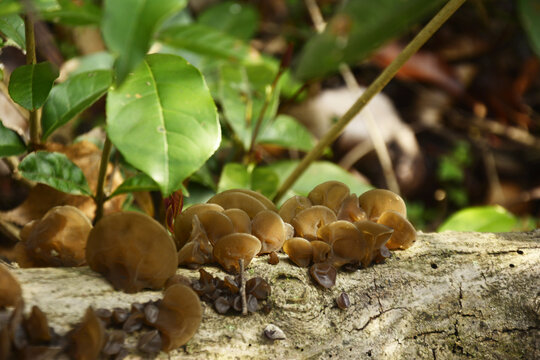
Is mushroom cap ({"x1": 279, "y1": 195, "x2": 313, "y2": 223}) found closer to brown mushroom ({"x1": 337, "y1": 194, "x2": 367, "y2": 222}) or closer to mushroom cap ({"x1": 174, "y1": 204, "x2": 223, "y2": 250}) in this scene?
brown mushroom ({"x1": 337, "y1": 194, "x2": 367, "y2": 222})

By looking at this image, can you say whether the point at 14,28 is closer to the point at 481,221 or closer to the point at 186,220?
the point at 186,220

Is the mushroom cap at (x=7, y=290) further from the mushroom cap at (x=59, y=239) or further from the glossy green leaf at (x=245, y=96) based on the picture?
the glossy green leaf at (x=245, y=96)

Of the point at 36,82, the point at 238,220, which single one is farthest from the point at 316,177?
the point at 36,82

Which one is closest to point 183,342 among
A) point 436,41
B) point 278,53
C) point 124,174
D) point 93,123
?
point 124,174

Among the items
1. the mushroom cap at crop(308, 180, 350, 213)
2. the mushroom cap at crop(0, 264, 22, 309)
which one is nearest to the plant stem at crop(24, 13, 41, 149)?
the mushroom cap at crop(0, 264, 22, 309)

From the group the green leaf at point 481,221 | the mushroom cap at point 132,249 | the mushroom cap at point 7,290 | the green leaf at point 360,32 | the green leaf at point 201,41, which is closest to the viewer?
the green leaf at point 360,32

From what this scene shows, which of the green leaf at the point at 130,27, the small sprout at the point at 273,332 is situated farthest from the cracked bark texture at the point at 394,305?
the green leaf at the point at 130,27
